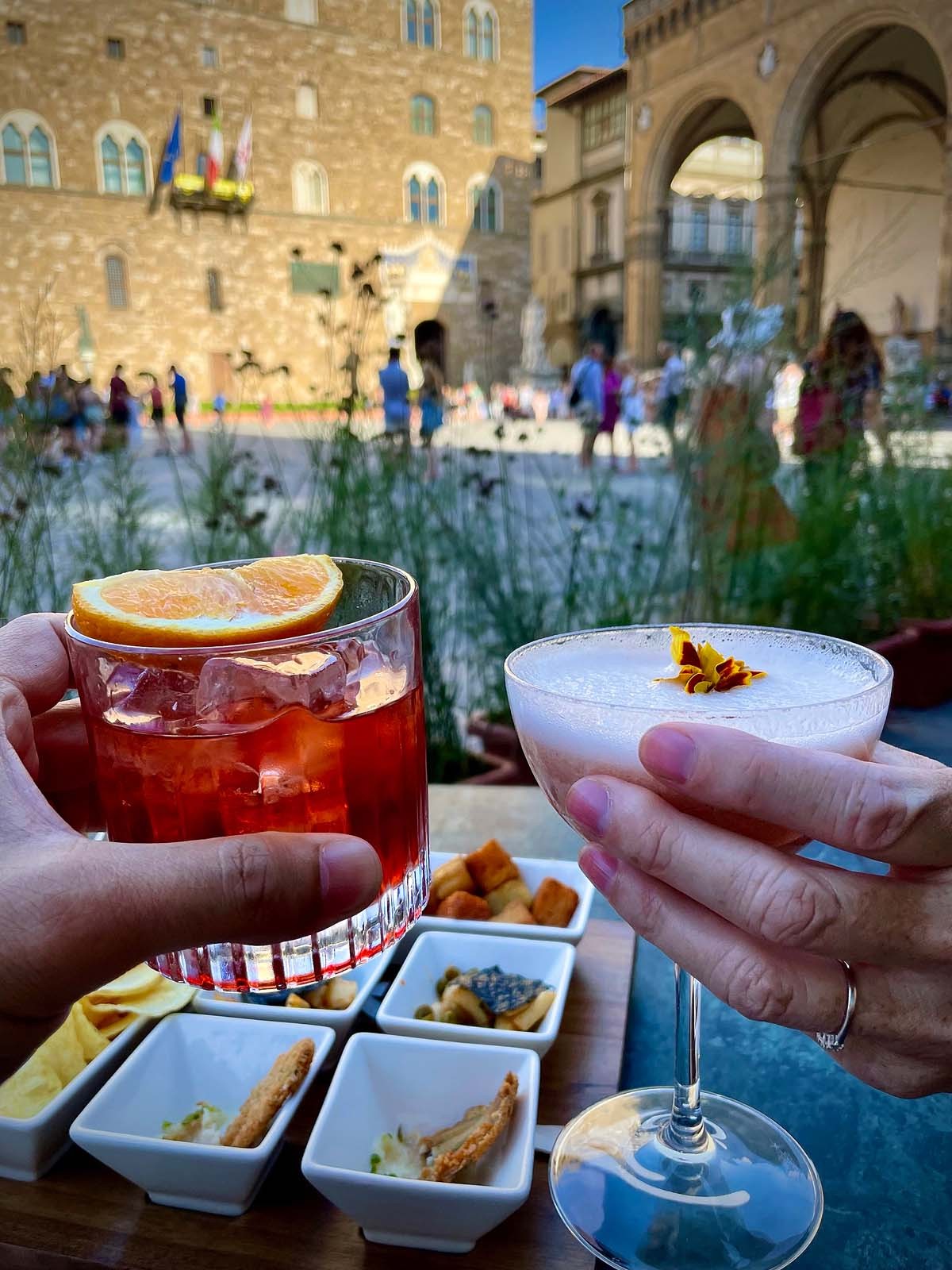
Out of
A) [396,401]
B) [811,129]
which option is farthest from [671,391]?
[811,129]

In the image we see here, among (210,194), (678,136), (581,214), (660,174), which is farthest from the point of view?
(581,214)

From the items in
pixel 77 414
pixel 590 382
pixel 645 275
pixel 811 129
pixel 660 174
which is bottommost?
pixel 77 414

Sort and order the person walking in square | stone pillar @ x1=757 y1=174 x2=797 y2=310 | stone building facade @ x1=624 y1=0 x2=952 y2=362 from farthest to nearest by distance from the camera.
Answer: stone building facade @ x1=624 y1=0 x2=952 y2=362, the person walking in square, stone pillar @ x1=757 y1=174 x2=797 y2=310

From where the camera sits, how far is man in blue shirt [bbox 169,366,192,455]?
297cm

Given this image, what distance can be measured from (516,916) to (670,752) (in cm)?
61

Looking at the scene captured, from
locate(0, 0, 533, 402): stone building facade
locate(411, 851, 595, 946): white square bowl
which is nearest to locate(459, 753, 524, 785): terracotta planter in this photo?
locate(411, 851, 595, 946): white square bowl

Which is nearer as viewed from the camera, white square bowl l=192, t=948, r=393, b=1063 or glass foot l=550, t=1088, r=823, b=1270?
glass foot l=550, t=1088, r=823, b=1270

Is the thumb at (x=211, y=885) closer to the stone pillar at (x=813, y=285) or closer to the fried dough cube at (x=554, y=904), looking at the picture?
the fried dough cube at (x=554, y=904)

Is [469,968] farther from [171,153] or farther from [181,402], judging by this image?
[171,153]

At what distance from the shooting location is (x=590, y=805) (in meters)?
0.56

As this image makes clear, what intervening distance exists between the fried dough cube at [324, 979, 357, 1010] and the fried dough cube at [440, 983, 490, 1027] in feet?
0.30

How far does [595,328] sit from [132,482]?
2341cm

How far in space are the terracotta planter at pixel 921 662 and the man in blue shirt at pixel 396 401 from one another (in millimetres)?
1538

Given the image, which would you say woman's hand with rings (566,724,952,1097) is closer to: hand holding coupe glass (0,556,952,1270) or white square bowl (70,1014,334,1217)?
hand holding coupe glass (0,556,952,1270)
